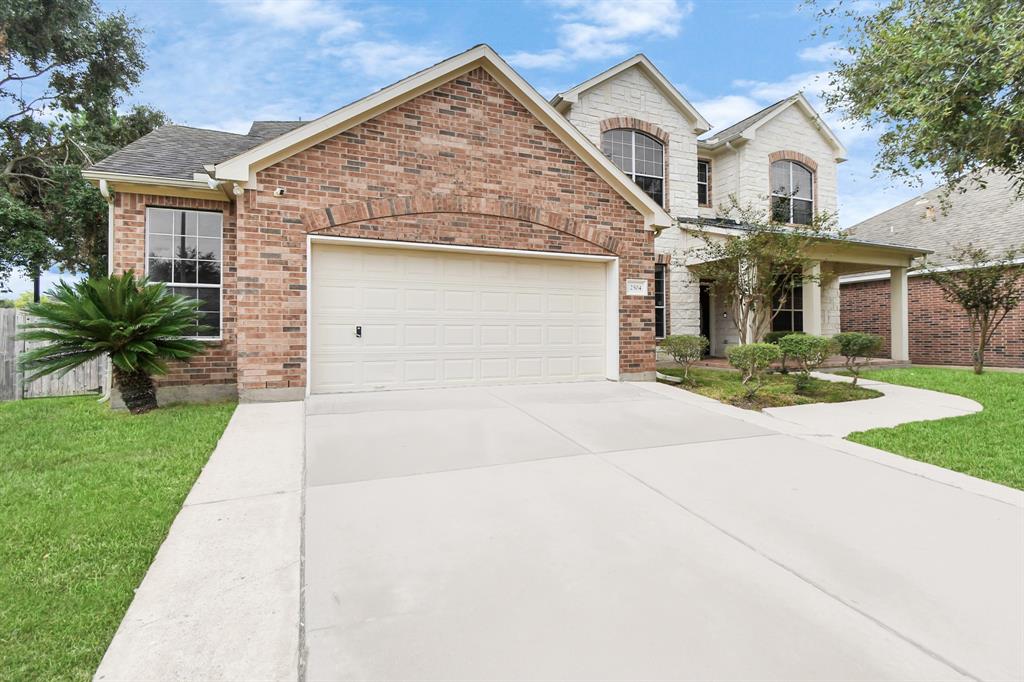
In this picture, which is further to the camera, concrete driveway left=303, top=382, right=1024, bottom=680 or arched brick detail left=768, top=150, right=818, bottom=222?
arched brick detail left=768, top=150, right=818, bottom=222

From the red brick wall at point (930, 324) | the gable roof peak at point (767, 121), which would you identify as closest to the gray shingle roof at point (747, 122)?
the gable roof peak at point (767, 121)

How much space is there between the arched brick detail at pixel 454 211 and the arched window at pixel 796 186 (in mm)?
8049

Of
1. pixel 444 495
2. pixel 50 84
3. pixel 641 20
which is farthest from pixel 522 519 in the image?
pixel 50 84

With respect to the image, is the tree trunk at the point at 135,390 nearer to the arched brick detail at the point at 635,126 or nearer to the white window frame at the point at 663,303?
the white window frame at the point at 663,303

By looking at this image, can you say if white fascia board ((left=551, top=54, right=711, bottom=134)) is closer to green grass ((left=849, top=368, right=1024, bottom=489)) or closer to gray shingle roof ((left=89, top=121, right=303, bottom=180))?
gray shingle roof ((left=89, top=121, right=303, bottom=180))

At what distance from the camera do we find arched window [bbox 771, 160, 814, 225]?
47.8 feet

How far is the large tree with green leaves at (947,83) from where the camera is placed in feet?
17.7

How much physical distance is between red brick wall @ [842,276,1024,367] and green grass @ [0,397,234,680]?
19291 mm

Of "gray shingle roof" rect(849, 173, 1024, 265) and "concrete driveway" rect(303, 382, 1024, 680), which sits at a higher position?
"gray shingle roof" rect(849, 173, 1024, 265)

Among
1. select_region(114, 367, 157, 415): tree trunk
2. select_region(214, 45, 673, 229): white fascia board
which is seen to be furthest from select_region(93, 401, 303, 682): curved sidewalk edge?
select_region(214, 45, 673, 229): white fascia board

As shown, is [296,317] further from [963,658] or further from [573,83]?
[573,83]

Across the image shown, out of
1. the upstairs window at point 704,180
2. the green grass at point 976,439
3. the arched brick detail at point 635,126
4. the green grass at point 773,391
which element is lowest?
the green grass at point 976,439

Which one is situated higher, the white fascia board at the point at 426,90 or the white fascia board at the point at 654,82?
the white fascia board at the point at 654,82

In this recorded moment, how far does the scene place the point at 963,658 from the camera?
2.18m
